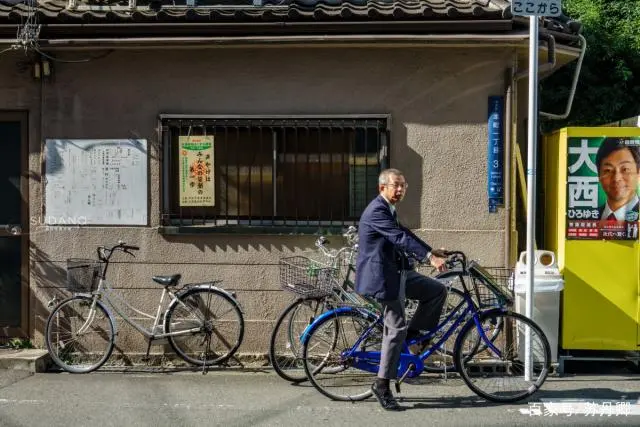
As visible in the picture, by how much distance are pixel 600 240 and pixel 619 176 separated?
0.64m

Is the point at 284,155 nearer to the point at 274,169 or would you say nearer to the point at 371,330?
the point at 274,169

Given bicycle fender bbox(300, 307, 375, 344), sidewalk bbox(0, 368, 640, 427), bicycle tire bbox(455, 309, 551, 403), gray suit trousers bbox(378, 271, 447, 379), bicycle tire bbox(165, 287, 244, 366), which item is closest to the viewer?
sidewalk bbox(0, 368, 640, 427)

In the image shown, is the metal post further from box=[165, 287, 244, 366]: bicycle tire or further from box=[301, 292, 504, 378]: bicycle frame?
box=[165, 287, 244, 366]: bicycle tire

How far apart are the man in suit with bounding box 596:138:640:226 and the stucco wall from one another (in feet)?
3.54

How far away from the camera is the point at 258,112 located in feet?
26.0

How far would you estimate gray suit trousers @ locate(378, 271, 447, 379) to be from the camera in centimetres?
601

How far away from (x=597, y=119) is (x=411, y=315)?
5.81 meters

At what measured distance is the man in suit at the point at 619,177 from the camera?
7.19 meters

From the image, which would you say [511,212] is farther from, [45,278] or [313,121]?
[45,278]

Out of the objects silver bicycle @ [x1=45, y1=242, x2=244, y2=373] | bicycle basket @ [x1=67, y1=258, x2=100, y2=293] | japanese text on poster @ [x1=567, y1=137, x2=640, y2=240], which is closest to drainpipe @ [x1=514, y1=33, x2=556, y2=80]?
japanese text on poster @ [x1=567, y1=137, x2=640, y2=240]

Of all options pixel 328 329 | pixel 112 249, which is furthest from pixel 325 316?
pixel 112 249

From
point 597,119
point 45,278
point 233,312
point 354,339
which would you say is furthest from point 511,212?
point 45,278

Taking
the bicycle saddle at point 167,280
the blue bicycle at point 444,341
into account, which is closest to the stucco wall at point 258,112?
the bicycle saddle at point 167,280

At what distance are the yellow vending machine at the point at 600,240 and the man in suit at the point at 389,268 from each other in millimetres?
1888
